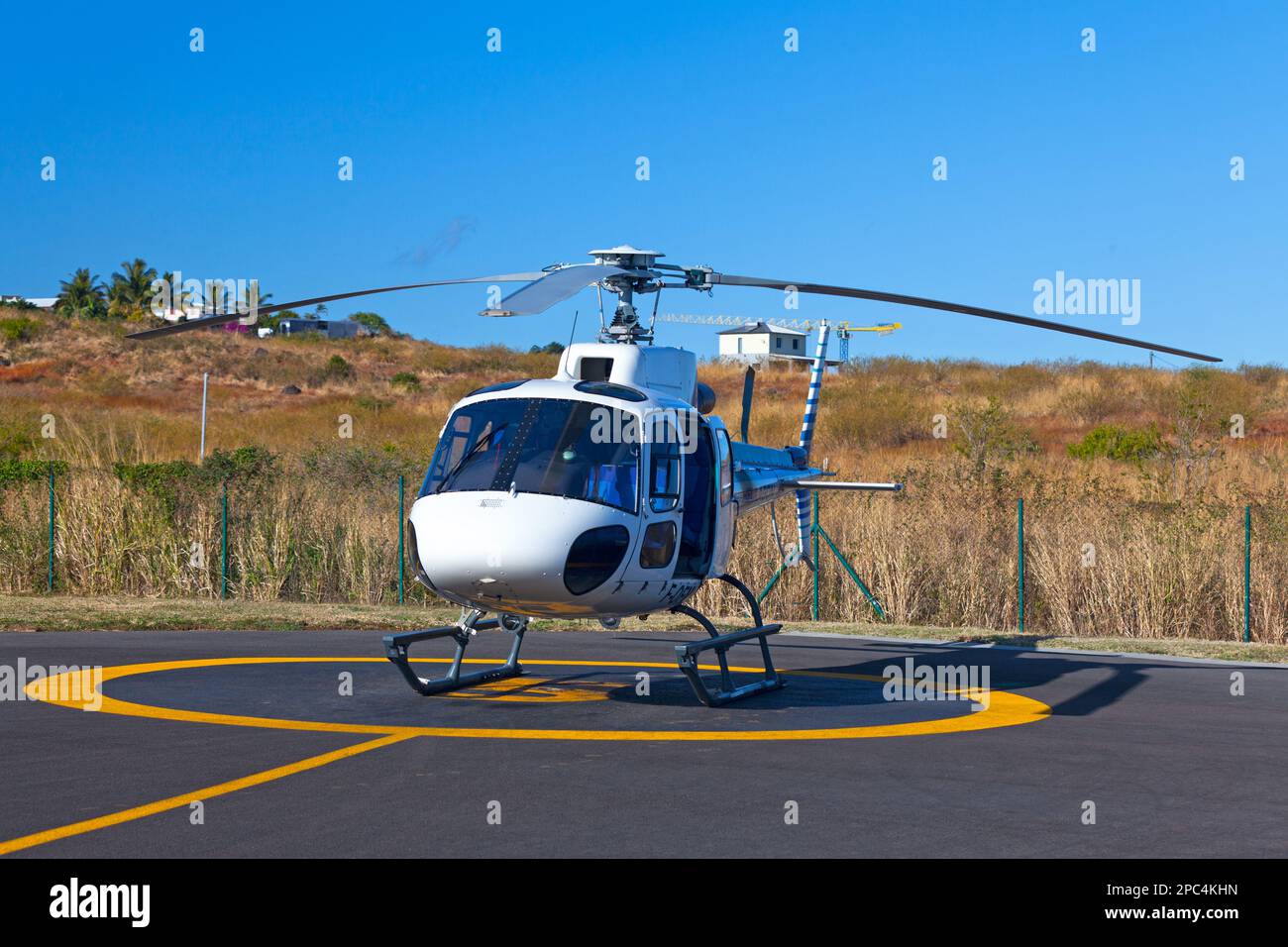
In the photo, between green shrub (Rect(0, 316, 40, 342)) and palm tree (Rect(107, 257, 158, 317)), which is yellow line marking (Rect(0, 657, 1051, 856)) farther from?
palm tree (Rect(107, 257, 158, 317))

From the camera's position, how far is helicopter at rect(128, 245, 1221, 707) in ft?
38.1

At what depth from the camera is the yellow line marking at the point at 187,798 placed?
8219mm

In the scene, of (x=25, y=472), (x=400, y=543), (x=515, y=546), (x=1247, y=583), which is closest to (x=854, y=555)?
(x=1247, y=583)

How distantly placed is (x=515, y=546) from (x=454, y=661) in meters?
3.61

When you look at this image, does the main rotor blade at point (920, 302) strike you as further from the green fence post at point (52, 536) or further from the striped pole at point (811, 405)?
the green fence post at point (52, 536)

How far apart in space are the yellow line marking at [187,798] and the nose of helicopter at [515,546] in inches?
60.5

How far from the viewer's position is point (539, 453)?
11938 millimetres

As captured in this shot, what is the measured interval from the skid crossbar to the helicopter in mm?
25

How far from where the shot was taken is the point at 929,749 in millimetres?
11555

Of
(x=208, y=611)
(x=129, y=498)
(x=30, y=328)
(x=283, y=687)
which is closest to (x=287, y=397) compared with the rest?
(x=30, y=328)

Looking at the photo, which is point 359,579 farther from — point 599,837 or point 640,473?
point 599,837
